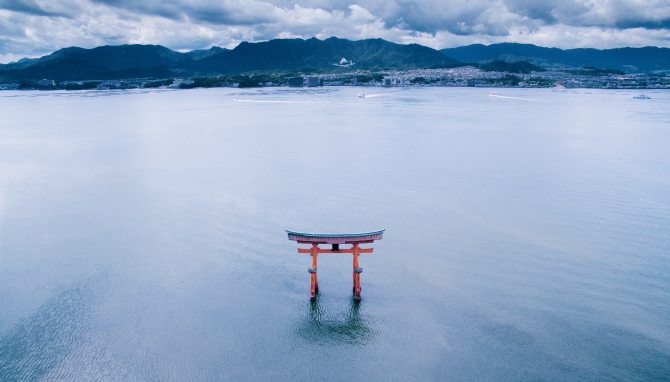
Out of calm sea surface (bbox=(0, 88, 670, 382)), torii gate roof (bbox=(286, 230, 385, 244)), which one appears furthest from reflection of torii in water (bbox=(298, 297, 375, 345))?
torii gate roof (bbox=(286, 230, 385, 244))

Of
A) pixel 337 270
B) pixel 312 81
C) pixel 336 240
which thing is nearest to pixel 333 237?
pixel 336 240

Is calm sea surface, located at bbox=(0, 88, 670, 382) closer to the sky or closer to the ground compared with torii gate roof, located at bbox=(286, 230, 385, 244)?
closer to the ground

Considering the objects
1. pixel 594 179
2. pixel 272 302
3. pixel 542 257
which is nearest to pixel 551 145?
pixel 594 179

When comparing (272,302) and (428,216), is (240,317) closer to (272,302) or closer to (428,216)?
(272,302)

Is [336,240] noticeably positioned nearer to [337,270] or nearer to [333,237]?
[333,237]

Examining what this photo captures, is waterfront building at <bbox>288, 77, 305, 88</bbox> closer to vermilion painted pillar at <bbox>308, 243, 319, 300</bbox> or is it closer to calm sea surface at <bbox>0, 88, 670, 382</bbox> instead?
calm sea surface at <bbox>0, 88, 670, 382</bbox>

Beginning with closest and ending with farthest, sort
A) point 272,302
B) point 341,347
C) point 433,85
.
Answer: point 341,347 < point 272,302 < point 433,85
